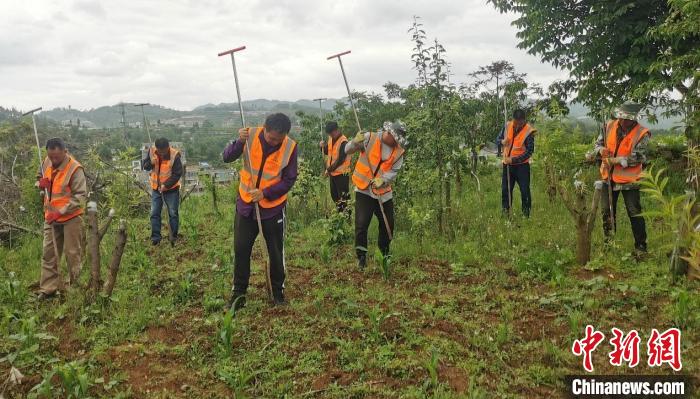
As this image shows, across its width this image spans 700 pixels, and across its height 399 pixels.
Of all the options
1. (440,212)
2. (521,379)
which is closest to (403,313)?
(521,379)

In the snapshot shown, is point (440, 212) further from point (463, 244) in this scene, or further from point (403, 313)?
point (403, 313)

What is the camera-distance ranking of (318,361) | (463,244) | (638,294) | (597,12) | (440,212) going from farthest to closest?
(597,12), (440,212), (463,244), (638,294), (318,361)

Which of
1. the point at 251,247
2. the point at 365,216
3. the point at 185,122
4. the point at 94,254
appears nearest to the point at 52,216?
the point at 94,254

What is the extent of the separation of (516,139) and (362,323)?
4767mm

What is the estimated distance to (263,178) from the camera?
4.88 metres

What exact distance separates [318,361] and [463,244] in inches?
143

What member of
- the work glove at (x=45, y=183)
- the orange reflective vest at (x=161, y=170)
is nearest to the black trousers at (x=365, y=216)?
the orange reflective vest at (x=161, y=170)

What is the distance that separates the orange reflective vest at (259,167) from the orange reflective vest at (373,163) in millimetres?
1461

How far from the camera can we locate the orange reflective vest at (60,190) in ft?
18.5

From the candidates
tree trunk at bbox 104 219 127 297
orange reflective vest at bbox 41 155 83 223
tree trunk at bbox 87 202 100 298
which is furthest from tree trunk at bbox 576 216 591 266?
orange reflective vest at bbox 41 155 83 223

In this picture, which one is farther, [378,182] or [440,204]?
[440,204]

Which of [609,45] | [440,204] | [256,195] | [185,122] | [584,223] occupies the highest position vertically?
[185,122]

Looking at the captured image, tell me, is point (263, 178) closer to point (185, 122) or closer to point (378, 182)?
point (378, 182)

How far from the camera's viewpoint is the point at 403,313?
4793mm
